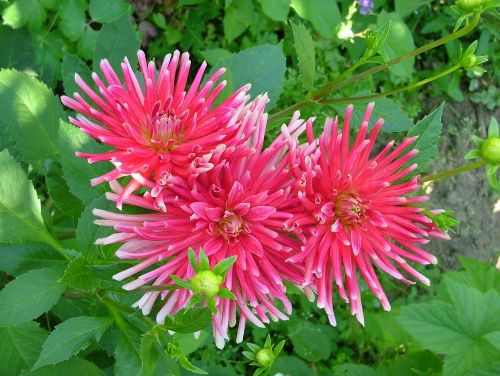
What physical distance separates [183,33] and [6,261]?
142 cm

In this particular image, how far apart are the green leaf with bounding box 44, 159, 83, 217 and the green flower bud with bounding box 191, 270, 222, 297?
615 millimetres

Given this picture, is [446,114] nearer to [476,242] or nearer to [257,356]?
[476,242]

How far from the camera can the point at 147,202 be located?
1.02 m

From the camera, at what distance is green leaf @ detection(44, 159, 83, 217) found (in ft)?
4.53

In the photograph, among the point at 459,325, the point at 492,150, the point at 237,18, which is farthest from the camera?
the point at 237,18

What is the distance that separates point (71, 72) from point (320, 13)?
0.99 metres

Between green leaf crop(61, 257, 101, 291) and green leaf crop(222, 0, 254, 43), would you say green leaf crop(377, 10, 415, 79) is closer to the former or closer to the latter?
green leaf crop(222, 0, 254, 43)

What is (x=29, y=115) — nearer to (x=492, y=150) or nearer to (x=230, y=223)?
(x=230, y=223)

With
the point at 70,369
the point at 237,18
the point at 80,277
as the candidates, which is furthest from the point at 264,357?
the point at 237,18

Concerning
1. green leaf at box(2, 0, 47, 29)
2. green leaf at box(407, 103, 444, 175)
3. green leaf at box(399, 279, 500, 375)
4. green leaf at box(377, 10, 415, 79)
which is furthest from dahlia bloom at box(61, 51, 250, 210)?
green leaf at box(377, 10, 415, 79)

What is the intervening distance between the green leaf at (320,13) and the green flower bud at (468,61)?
98 centimetres

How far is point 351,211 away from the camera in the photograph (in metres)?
1.05

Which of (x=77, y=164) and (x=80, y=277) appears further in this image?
(x=77, y=164)

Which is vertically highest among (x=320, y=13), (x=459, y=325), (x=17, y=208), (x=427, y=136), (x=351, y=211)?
(x=320, y=13)
